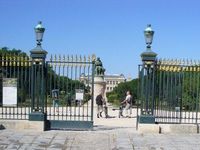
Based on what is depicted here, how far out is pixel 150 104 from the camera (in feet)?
59.4

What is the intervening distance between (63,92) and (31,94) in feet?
7.21

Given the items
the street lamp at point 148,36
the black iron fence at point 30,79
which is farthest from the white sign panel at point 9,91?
the street lamp at point 148,36

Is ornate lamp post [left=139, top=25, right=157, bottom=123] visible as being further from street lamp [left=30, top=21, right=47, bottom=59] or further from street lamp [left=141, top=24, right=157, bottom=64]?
street lamp [left=30, top=21, right=47, bottom=59]

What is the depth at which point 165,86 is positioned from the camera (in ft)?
60.3

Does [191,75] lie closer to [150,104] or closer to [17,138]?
[150,104]

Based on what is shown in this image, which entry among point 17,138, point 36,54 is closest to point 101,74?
point 36,54

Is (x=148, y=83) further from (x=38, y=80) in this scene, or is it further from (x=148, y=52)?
(x=38, y=80)

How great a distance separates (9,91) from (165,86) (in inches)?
224

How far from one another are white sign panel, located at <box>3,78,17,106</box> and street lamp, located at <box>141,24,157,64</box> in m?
4.79

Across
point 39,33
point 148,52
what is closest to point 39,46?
point 39,33

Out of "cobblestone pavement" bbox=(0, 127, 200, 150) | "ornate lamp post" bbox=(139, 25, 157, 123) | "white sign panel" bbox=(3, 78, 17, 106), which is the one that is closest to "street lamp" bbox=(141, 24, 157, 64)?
"ornate lamp post" bbox=(139, 25, 157, 123)

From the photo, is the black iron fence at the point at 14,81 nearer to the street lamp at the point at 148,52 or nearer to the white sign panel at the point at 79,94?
the white sign panel at the point at 79,94

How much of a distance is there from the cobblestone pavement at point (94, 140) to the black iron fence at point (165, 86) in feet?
3.96

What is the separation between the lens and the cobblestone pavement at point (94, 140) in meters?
14.7
